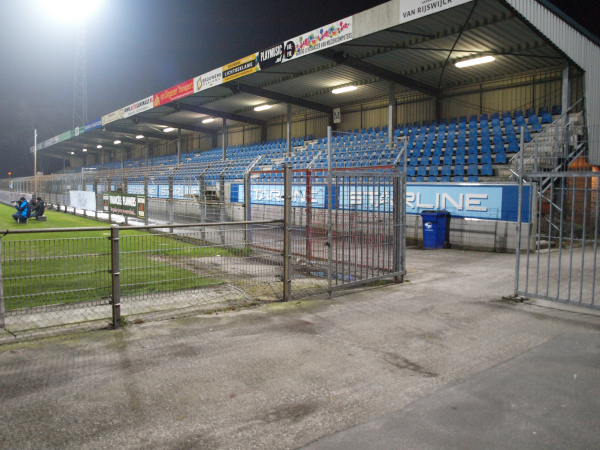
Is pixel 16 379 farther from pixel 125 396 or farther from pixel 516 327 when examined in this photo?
pixel 516 327

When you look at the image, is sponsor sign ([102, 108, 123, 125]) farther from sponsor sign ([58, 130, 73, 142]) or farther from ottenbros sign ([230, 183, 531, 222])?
ottenbros sign ([230, 183, 531, 222])

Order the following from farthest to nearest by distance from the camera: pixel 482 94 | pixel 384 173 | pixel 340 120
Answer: pixel 340 120 → pixel 482 94 → pixel 384 173

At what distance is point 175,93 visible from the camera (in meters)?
26.3

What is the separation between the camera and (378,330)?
5.51 meters

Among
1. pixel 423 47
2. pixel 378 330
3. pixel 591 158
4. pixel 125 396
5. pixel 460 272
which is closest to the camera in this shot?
pixel 125 396

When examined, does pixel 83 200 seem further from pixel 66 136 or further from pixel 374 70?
pixel 66 136

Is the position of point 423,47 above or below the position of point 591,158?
above

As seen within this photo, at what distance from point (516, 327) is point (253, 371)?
3.57 meters

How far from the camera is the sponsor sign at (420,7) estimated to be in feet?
42.7

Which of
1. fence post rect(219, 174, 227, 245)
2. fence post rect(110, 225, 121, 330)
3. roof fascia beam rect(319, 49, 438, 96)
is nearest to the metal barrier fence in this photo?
fence post rect(110, 225, 121, 330)

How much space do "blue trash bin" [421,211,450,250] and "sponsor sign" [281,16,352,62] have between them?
24.2ft

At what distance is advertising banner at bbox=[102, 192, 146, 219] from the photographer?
1654 cm

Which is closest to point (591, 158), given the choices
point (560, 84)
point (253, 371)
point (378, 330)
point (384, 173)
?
point (560, 84)

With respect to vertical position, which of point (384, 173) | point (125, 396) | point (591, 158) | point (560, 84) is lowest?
point (125, 396)
